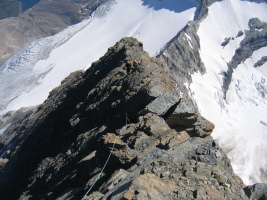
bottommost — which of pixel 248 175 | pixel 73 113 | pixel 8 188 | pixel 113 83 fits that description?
pixel 248 175

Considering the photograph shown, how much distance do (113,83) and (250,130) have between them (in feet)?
369

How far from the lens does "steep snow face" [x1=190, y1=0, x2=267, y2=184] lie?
339 feet

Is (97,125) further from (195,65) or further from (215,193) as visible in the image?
(195,65)

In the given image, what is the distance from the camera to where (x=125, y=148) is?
639 inches

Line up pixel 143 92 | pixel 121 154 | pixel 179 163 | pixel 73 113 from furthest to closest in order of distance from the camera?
pixel 73 113
pixel 143 92
pixel 121 154
pixel 179 163

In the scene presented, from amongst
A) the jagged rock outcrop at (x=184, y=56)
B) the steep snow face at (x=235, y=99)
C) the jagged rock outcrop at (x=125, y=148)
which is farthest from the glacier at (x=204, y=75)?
the jagged rock outcrop at (x=125, y=148)

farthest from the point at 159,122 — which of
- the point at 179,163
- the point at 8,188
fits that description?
the point at 8,188

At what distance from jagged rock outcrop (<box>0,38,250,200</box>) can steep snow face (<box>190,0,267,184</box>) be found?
71.0 meters

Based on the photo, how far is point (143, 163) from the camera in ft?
47.7

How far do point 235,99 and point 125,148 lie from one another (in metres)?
143

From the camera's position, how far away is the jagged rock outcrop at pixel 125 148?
40.3 feet

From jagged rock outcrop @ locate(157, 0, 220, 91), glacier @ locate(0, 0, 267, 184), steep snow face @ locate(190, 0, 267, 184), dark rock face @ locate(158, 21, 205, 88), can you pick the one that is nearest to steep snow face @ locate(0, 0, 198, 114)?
glacier @ locate(0, 0, 267, 184)

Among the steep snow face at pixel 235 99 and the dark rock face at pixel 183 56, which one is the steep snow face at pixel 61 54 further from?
the steep snow face at pixel 235 99

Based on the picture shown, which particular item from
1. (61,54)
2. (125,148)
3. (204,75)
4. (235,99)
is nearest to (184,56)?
(204,75)
